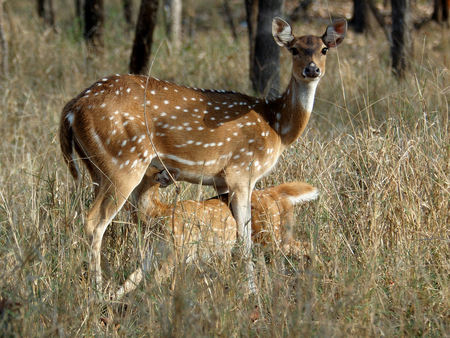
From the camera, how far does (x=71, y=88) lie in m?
9.09

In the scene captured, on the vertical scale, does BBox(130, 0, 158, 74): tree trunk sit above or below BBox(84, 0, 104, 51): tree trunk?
above

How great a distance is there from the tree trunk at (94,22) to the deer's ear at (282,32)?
19.4 ft

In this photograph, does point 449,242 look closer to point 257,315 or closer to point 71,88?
point 257,315

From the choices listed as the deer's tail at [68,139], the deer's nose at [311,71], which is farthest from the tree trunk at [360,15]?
the deer's tail at [68,139]

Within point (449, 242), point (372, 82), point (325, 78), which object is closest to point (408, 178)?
point (449, 242)

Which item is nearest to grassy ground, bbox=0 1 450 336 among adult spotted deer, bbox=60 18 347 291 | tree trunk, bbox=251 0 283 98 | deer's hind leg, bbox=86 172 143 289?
deer's hind leg, bbox=86 172 143 289

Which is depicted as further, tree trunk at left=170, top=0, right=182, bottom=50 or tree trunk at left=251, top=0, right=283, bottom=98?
tree trunk at left=170, top=0, right=182, bottom=50

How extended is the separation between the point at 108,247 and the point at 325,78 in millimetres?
4814

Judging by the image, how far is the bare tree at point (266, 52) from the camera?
26.0 feet

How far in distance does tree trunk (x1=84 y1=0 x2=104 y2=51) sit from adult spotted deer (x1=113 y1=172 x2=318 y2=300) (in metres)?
6.05

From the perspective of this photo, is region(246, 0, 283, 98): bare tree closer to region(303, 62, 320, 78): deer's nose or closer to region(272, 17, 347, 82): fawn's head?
region(272, 17, 347, 82): fawn's head

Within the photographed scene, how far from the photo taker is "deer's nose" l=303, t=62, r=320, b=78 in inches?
198

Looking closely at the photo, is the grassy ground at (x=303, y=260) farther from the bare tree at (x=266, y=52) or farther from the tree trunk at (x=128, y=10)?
the tree trunk at (x=128, y=10)

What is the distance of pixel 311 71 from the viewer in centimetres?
503
